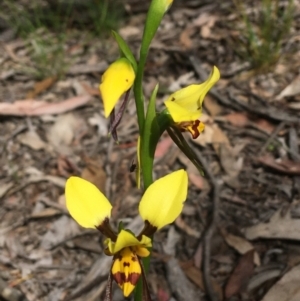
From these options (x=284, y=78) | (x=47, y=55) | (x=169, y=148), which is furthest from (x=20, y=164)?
(x=284, y=78)

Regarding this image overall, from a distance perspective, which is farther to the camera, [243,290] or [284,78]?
[284,78]

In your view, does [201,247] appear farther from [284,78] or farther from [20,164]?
[284,78]

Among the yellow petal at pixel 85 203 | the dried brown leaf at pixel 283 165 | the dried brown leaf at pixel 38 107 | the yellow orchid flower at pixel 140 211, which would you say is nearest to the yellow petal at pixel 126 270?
the yellow orchid flower at pixel 140 211

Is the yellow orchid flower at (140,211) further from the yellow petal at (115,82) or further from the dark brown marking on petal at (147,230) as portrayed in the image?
the yellow petal at (115,82)

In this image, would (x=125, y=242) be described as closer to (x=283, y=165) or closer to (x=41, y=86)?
(x=283, y=165)

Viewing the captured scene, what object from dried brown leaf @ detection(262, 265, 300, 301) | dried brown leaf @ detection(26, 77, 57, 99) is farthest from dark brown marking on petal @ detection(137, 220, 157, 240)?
dried brown leaf @ detection(26, 77, 57, 99)

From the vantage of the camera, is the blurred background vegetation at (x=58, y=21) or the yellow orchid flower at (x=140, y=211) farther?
the blurred background vegetation at (x=58, y=21)
